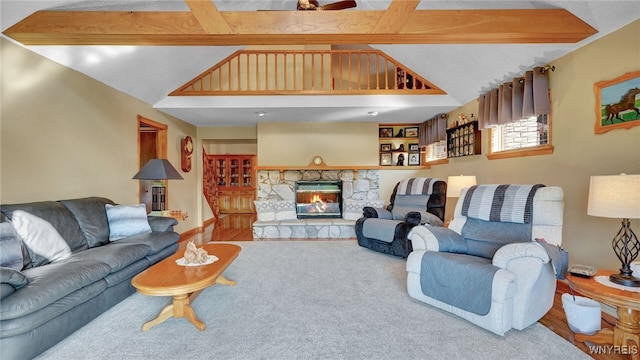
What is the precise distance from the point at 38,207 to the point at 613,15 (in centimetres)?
497

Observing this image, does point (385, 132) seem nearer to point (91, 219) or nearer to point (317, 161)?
point (317, 161)

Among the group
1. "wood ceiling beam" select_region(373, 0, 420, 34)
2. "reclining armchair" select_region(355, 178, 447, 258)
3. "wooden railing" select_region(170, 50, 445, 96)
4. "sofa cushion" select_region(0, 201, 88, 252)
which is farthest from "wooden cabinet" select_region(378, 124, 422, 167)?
"sofa cushion" select_region(0, 201, 88, 252)

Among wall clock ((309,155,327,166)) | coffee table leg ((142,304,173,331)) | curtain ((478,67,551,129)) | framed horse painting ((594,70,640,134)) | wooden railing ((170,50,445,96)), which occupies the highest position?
wooden railing ((170,50,445,96))

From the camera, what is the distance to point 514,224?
2.42 meters

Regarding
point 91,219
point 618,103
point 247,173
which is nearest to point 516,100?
point 618,103

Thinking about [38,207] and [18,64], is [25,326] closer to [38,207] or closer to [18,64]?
[38,207]

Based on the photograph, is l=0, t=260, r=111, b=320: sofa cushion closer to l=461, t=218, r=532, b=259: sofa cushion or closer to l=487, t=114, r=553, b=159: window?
l=461, t=218, r=532, b=259: sofa cushion

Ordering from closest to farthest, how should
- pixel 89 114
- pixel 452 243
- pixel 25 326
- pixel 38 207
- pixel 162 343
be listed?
pixel 25 326 → pixel 162 343 → pixel 38 207 → pixel 452 243 → pixel 89 114

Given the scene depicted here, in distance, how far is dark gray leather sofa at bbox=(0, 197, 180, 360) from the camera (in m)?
1.63

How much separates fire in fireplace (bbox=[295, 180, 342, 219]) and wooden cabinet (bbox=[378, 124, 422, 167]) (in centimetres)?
122

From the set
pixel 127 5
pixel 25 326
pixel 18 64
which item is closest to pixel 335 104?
pixel 127 5

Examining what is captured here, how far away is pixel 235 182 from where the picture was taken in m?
8.70

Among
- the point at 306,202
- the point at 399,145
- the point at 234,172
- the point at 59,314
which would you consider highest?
the point at 399,145

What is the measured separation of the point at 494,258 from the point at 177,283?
2.32 metres
